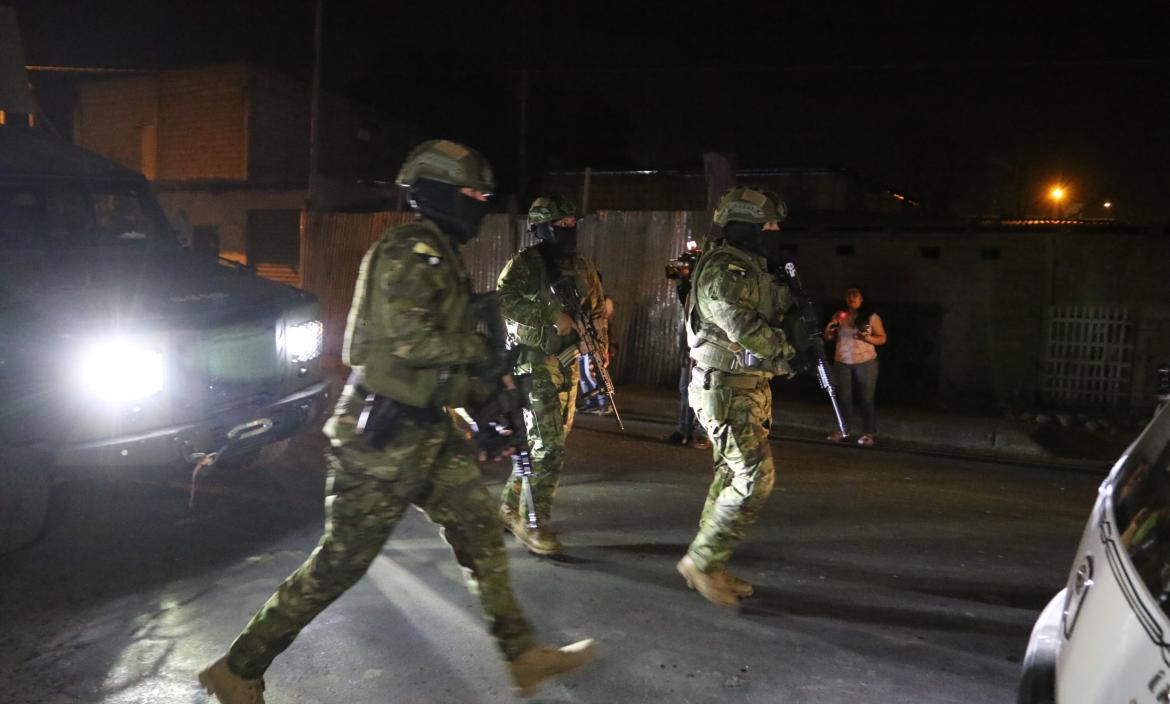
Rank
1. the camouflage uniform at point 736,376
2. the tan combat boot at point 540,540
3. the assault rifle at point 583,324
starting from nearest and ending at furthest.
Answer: the camouflage uniform at point 736,376 → the tan combat boot at point 540,540 → the assault rifle at point 583,324

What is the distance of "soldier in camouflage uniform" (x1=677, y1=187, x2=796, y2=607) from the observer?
418 cm

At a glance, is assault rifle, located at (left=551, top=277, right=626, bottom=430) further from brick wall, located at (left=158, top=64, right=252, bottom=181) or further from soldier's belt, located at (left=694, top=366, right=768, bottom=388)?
brick wall, located at (left=158, top=64, right=252, bottom=181)

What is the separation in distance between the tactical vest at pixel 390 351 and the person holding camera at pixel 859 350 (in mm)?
6287

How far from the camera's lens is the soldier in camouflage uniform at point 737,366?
4176 mm

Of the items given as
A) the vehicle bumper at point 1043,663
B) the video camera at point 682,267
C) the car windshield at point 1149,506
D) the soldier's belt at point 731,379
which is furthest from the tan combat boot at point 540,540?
the video camera at point 682,267

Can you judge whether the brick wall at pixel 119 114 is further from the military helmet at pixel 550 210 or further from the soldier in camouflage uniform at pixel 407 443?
the soldier in camouflage uniform at pixel 407 443

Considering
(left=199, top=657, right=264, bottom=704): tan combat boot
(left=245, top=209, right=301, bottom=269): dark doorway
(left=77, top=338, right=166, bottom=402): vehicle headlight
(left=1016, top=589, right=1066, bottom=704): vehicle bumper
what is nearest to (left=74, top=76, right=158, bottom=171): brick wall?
(left=245, top=209, right=301, bottom=269): dark doorway

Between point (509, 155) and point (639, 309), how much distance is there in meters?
22.2

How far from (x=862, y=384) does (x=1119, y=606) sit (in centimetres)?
721

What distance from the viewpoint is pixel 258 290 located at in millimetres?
5594

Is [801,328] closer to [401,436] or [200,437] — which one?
[401,436]

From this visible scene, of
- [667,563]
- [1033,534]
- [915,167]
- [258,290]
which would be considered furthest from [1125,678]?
[915,167]

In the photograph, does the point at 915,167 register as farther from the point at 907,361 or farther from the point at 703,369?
the point at 703,369

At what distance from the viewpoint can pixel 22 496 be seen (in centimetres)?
446
